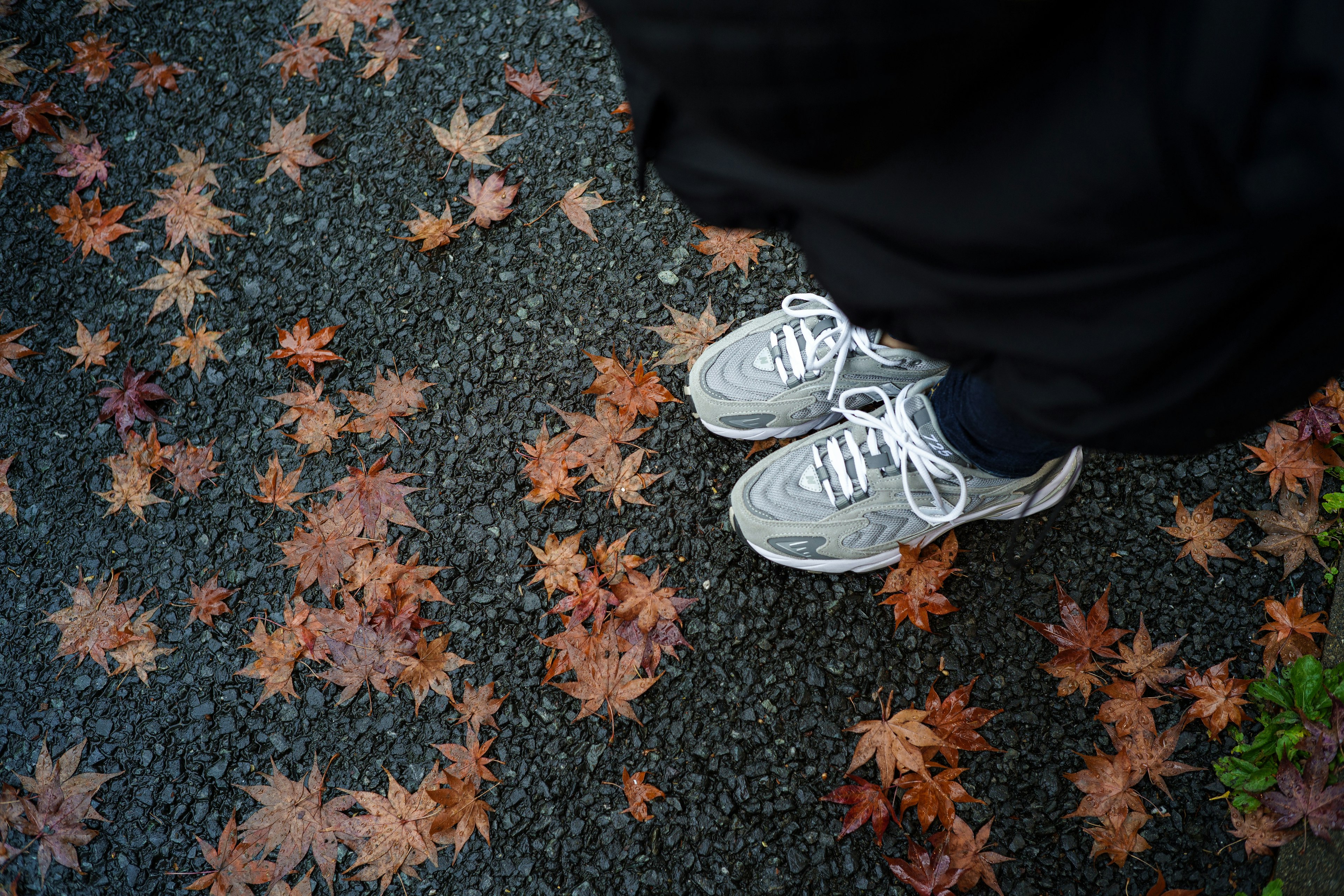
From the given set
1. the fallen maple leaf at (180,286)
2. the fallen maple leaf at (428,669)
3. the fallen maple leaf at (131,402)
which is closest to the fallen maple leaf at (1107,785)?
the fallen maple leaf at (428,669)

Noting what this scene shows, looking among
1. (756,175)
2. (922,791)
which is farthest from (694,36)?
(922,791)

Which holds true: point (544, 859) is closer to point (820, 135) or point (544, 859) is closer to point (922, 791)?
point (922, 791)

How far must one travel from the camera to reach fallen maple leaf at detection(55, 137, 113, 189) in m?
2.49

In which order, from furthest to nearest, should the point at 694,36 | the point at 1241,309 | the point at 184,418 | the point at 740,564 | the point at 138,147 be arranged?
1. the point at 138,147
2. the point at 184,418
3. the point at 740,564
4. the point at 1241,309
5. the point at 694,36

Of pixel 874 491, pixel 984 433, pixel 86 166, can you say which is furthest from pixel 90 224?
pixel 984 433

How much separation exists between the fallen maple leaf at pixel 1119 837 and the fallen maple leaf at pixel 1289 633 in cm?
49

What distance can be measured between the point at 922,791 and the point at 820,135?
1.60 meters

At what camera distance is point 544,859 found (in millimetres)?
1736

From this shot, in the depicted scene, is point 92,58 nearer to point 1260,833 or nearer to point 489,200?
point 489,200

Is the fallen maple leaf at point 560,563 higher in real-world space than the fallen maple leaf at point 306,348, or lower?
lower

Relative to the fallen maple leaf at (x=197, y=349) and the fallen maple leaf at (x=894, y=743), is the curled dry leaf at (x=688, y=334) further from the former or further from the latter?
the fallen maple leaf at (x=197, y=349)

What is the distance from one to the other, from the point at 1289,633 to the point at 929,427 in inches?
41.7

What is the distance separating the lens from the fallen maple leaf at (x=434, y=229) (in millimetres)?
2287

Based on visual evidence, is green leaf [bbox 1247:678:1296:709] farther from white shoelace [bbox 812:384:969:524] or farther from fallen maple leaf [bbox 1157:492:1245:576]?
white shoelace [bbox 812:384:969:524]
